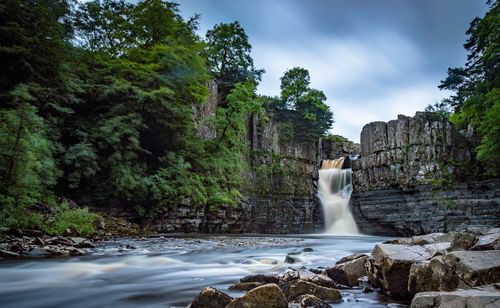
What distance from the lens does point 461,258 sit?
12.8 ft

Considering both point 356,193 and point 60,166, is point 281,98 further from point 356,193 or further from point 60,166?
point 60,166

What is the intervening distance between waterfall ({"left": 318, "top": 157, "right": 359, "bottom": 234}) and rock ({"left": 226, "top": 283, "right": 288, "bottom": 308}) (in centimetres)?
2725

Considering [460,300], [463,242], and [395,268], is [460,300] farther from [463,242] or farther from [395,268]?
[463,242]

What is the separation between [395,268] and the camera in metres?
4.54

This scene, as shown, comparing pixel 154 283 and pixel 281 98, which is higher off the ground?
pixel 281 98

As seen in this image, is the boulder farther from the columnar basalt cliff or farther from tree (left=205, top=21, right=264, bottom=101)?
tree (left=205, top=21, right=264, bottom=101)

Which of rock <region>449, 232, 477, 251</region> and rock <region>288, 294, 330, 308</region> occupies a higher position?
rock <region>449, 232, 477, 251</region>

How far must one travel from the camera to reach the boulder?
5.36 meters

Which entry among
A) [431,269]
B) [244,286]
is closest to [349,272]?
[431,269]

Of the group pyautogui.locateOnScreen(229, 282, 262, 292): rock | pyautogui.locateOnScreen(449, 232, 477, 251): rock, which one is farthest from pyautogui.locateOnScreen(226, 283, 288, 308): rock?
pyautogui.locateOnScreen(449, 232, 477, 251): rock

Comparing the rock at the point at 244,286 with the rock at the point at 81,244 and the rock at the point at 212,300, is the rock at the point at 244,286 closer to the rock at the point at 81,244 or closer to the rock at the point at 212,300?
the rock at the point at 212,300

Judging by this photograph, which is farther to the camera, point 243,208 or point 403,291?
point 243,208

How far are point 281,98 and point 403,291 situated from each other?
32872 millimetres

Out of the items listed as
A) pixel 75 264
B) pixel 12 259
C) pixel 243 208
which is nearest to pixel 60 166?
pixel 12 259
